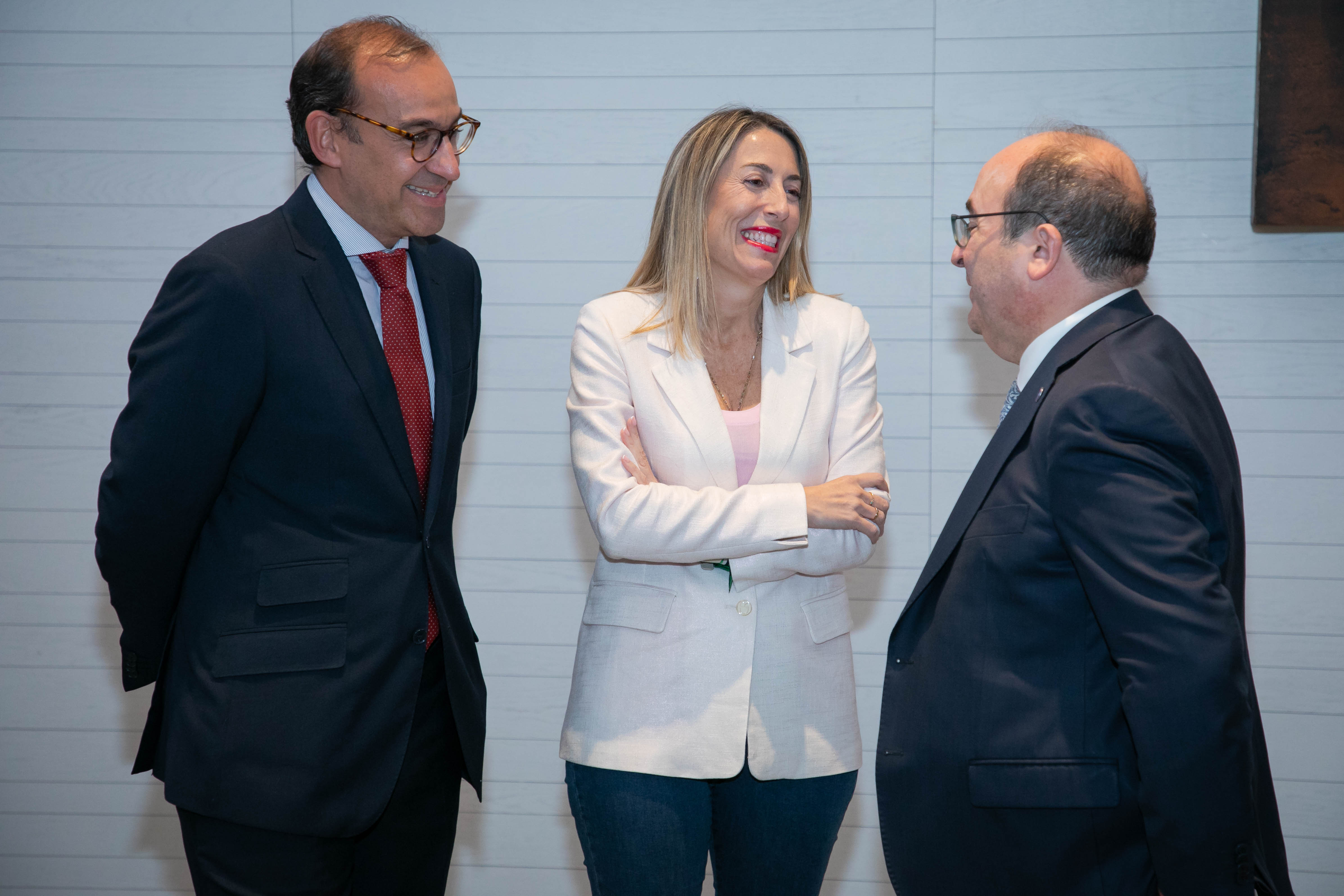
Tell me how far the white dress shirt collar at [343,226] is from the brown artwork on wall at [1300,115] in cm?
253

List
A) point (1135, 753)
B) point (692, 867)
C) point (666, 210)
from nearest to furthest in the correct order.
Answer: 1. point (1135, 753)
2. point (692, 867)
3. point (666, 210)

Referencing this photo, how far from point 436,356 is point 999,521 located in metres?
1.09

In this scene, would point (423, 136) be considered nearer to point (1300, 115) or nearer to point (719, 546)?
point (719, 546)

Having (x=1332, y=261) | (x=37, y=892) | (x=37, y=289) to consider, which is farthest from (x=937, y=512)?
(x=37, y=892)

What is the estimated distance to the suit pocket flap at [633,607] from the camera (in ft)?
6.60

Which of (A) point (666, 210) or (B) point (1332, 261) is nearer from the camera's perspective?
(A) point (666, 210)

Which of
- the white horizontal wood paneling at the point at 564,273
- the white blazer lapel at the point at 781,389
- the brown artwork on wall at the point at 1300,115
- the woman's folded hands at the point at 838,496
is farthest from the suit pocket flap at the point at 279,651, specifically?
the brown artwork on wall at the point at 1300,115

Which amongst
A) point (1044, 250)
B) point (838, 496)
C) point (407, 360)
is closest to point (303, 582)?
point (407, 360)

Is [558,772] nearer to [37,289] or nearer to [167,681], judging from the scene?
[167,681]

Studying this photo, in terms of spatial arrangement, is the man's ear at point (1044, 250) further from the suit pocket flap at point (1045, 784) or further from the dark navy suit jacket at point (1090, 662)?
the suit pocket flap at point (1045, 784)

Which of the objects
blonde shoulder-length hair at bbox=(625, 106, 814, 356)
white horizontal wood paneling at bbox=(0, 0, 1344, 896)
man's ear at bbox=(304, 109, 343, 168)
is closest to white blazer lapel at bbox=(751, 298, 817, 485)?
blonde shoulder-length hair at bbox=(625, 106, 814, 356)

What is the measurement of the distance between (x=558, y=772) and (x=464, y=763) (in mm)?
1372

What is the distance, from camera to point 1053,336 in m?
1.71

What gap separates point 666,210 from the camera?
2.27 metres
